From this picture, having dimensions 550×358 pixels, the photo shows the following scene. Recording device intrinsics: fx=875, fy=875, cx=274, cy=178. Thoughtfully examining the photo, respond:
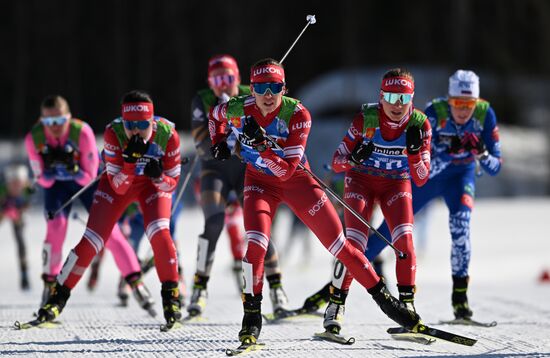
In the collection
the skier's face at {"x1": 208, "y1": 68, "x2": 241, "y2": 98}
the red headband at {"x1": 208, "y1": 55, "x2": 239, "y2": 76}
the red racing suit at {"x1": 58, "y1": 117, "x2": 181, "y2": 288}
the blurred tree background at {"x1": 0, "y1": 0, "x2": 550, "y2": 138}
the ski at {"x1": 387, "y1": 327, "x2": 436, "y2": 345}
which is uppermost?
the blurred tree background at {"x1": 0, "y1": 0, "x2": 550, "y2": 138}

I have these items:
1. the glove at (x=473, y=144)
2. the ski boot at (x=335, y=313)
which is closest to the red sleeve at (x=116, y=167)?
the ski boot at (x=335, y=313)

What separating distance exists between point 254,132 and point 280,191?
0.53 m

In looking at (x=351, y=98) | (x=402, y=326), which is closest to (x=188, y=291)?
(x=402, y=326)

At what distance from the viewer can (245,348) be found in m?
5.37

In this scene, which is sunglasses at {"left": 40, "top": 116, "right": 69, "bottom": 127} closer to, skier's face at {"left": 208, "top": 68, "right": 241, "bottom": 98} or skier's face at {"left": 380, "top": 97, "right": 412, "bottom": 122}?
skier's face at {"left": 208, "top": 68, "right": 241, "bottom": 98}

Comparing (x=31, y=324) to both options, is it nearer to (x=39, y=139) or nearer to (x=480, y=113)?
(x=39, y=139)

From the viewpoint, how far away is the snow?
5547 millimetres

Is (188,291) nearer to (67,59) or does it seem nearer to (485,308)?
(485,308)

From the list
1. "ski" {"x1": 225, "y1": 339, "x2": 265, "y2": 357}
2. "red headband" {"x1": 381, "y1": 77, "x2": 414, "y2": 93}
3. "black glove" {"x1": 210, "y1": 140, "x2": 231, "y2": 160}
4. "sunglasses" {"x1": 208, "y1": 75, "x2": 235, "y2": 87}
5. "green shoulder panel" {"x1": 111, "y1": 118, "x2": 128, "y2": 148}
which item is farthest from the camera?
"sunglasses" {"x1": 208, "y1": 75, "x2": 235, "y2": 87}

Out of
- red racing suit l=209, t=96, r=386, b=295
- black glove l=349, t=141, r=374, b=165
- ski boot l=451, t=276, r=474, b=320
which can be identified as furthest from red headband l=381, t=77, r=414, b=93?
ski boot l=451, t=276, r=474, b=320

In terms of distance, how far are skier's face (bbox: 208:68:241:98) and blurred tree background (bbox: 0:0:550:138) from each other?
70.7 ft

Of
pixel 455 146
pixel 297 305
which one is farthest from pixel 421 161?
pixel 297 305

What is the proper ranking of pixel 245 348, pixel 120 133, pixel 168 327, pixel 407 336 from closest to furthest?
pixel 245 348 < pixel 407 336 < pixel 168 327 < pixel 120 133

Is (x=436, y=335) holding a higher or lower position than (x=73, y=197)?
lower
